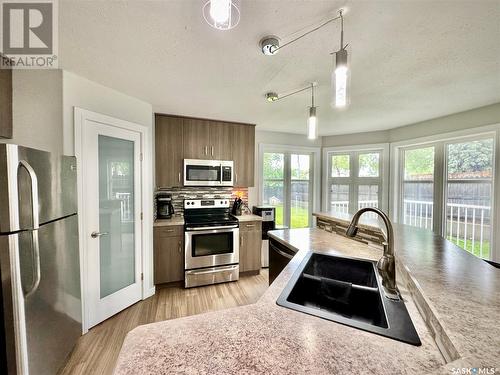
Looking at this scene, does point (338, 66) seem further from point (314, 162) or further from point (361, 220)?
point (314, 162)

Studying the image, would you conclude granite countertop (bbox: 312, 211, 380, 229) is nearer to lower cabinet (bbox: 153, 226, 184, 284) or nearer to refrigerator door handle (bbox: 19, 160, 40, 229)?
lower cabinet (bbox: 153, 226, 184, 284)

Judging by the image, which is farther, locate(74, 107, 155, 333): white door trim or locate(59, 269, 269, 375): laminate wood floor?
locate(74, 107, 155, 333): white door trim

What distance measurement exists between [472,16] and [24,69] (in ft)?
10.1

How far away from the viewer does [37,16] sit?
1201 mm

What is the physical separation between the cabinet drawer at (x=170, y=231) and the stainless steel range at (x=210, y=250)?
3.4 inches

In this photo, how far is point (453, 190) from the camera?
9.98ft

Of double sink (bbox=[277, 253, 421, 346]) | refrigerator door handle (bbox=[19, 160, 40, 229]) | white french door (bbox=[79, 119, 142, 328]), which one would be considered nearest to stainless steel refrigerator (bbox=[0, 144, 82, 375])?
refrigerator door handle (bbox=[19, 160, 40, 229])

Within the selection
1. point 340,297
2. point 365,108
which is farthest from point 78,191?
point 365,108

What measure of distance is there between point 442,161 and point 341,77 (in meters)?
3.13

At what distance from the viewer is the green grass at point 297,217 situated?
4164mm

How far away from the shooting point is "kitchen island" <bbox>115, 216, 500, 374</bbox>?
0.57 m

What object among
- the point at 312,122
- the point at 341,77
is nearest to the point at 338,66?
the point at 341,77

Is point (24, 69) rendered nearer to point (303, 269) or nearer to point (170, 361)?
point (170, 361)

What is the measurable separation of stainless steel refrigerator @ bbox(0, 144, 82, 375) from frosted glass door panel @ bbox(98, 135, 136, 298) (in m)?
0.48
